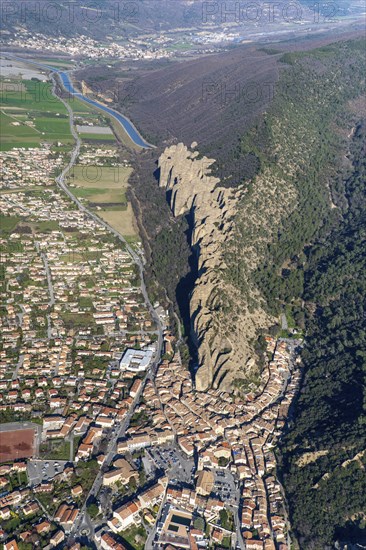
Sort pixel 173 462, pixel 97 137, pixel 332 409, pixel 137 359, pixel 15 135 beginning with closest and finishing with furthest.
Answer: pixel 173 462
pixel 332 409
pixel 137 359
pixel 15 135
pixel 97 137

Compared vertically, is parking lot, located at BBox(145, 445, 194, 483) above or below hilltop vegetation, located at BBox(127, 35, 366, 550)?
below

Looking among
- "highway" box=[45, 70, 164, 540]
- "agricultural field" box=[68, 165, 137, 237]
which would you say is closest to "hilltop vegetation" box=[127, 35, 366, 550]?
"agricultural field" box=[68, 165, 137, 237]

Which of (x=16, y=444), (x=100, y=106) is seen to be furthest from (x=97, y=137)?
(x=16, y=444)

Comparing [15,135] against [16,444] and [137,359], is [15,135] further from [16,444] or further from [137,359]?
[16,444]

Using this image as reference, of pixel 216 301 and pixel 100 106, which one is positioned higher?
pixel 100 106

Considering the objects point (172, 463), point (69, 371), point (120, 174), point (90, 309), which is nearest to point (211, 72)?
point (120, 174)

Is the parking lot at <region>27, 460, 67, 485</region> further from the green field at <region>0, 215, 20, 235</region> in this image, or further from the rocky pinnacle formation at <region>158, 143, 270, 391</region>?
the green field at <region>0, 215, 20, 235</region>
